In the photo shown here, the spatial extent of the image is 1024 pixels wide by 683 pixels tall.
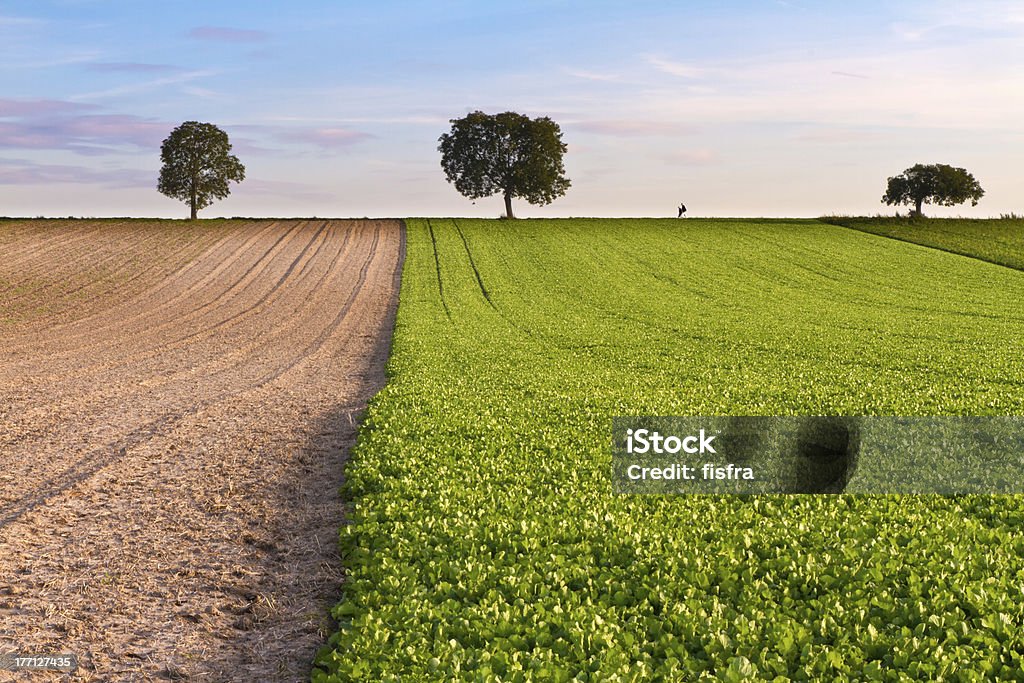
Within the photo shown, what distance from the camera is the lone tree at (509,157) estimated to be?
101m

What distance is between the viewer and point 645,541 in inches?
380

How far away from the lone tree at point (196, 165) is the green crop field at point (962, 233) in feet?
227

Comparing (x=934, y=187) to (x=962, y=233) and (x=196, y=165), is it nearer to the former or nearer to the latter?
(x=962, y=233)

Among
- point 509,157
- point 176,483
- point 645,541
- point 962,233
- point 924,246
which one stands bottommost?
point 176,483

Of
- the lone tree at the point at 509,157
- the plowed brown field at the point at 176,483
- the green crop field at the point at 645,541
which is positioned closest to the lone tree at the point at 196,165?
the lone tree at the point at 509,157

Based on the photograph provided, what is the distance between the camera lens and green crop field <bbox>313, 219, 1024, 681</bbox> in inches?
286

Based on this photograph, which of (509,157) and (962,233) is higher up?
(509,157)

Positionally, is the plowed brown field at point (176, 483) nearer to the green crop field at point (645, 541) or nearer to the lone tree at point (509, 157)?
the green crop field at point (645, 541)

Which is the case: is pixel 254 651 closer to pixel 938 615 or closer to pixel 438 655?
pixel 438 655

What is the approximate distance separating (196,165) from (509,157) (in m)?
36.7

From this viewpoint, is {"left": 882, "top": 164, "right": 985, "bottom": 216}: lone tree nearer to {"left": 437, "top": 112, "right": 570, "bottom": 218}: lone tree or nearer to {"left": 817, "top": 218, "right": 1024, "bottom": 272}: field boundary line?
{"left": 817, "top": 218, "right": 1024, "bottom": 272}: field boundary line

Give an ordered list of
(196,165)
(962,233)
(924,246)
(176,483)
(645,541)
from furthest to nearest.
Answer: (196,165) < (962,233) < (924,246) < (176,483) < (645,541)

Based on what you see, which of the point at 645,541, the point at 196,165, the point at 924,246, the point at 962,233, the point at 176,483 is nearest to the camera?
the point at 645,541

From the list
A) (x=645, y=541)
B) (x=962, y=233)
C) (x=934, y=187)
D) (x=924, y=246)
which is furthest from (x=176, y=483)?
(x=934, y=187)
